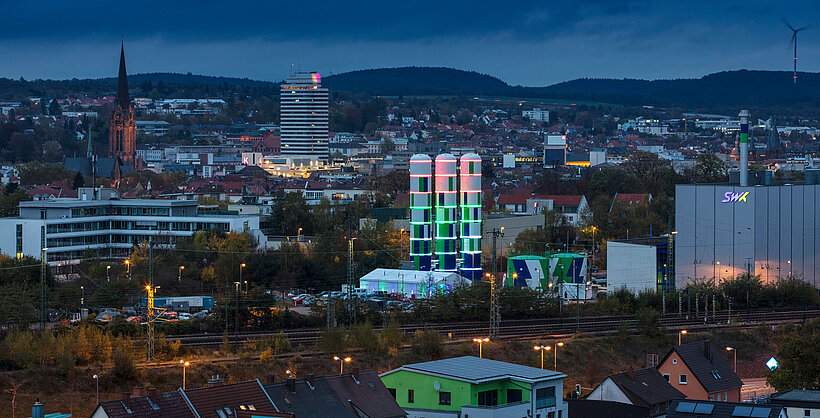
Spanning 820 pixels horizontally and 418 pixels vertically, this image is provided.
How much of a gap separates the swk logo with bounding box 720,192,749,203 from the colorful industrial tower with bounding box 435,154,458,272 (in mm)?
10229

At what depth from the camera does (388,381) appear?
26.2 metres

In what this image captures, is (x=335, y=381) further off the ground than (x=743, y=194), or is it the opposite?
(x=743, y=194)

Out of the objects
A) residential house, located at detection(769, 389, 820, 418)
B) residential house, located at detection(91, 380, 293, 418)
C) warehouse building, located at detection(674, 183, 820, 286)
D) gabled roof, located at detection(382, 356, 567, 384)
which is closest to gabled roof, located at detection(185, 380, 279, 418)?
residential house, located at detection(91, 380, 293, 418)

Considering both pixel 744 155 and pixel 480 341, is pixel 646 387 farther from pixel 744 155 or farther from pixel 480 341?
pixel 744 155

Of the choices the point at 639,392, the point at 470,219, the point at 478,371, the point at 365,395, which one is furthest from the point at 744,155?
the point at 365,395

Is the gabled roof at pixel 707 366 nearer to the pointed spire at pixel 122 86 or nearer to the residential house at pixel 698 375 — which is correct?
the residential house at pixel 698 375

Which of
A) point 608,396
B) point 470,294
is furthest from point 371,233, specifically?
point 608,396

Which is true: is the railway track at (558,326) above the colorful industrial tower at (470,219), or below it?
below

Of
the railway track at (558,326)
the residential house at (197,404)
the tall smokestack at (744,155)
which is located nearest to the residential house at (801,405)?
the residential house at (197,404)

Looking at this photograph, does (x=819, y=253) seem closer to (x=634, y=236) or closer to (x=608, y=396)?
(x=634, y=236)

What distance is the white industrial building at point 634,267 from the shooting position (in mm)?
49062

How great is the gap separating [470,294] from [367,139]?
15049cm

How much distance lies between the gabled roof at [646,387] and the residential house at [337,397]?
498cm

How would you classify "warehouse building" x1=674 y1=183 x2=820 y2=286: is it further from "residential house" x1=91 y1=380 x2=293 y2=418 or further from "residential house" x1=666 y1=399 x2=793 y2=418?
"residential house" x1=91 y1=380 x2=293 y2=418
